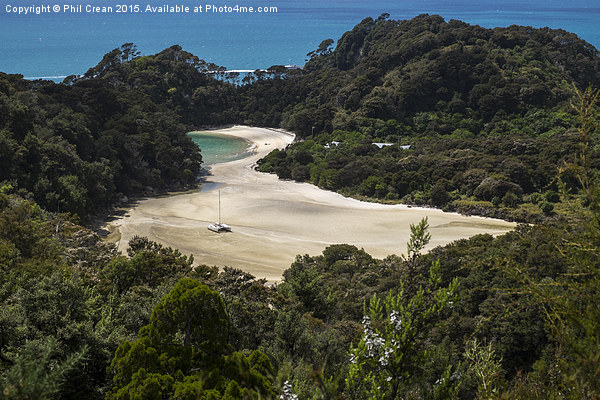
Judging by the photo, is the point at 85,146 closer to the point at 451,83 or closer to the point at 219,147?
the point at 219,147

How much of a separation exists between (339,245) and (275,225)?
7056 mm

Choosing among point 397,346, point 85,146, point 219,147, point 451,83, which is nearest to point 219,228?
point 85,146

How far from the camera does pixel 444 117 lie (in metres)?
54.5

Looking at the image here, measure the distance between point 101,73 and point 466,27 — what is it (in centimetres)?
4954

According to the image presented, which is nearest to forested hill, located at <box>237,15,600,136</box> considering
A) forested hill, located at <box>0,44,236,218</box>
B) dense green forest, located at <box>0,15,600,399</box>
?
dense green forest, located at <box>0,15,600,399</box>

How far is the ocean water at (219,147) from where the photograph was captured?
56156 millimetres

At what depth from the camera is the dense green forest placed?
5.77 m

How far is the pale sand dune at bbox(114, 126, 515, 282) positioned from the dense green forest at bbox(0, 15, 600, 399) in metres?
2.02

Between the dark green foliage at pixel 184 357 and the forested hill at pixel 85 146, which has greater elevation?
the forested hill at pixel 85 146

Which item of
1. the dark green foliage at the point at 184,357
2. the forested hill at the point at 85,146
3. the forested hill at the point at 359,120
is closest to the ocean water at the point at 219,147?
the forested hill at the point at 359,120

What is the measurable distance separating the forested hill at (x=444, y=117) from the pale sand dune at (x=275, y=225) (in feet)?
10.6

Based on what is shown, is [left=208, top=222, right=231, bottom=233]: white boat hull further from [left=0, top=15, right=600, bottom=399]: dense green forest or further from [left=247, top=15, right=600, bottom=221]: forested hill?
[left=247, top=15, right=600, bottom=221]: forested hill

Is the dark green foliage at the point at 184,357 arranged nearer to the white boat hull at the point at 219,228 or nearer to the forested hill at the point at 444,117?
the white boat hull at the point at 219,228

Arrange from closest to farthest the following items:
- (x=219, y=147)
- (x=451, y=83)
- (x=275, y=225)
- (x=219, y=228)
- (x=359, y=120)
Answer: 1. (x=219, y=228)
2. (x=275, y=225)
3. (x=359, y=120)
4. (x=451, y=83)
5. (x=219, y=147)
